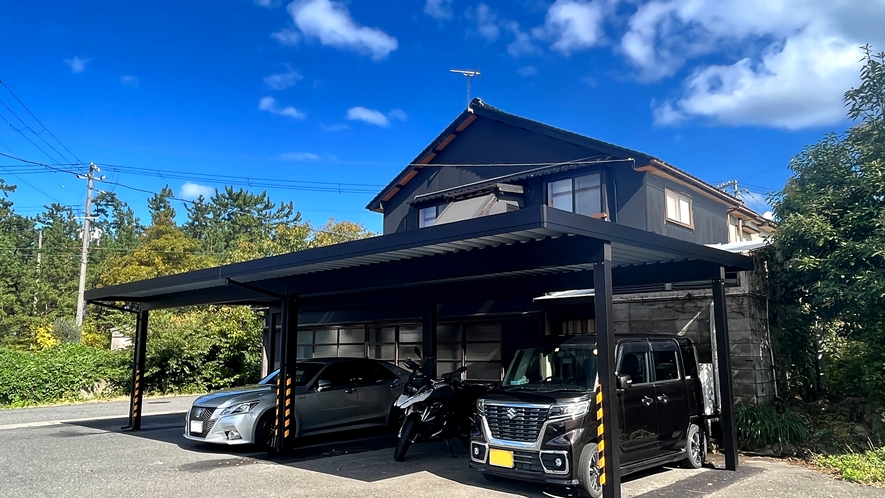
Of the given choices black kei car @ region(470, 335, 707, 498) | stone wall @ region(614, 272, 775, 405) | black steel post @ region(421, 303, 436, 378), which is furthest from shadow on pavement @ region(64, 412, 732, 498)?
stone wall @ region(614, 272, 775, 405)

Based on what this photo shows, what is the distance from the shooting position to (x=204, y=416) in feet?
32.2

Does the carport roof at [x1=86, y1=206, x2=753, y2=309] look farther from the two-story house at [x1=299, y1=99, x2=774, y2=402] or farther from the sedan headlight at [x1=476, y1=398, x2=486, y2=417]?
the two-story house at [x1=299, y1=99, x2=774, y2=402]

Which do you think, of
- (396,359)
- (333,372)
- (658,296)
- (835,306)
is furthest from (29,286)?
(835,306)

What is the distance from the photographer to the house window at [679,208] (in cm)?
1633

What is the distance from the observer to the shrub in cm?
880

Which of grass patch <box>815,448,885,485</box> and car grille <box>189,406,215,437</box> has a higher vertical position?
car grille <box>189,406,215,437</box>

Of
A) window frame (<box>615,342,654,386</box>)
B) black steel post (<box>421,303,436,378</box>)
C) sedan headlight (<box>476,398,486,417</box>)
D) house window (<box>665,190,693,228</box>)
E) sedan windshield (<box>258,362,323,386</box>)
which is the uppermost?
house window (<box>665,190,693,228</box>)

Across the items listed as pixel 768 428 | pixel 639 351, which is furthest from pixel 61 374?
pixel 768 428

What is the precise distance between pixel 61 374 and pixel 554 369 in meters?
16.7

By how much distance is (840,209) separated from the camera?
357 inches

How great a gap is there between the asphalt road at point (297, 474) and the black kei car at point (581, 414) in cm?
36

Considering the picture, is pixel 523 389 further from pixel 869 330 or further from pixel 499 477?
pixel 869 330

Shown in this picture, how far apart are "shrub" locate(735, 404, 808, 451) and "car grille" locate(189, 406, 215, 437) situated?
25.9 ft

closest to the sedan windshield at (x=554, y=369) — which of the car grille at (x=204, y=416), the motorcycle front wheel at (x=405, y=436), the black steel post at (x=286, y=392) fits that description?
the motorcycle front wheel at (x=405, y=436)
